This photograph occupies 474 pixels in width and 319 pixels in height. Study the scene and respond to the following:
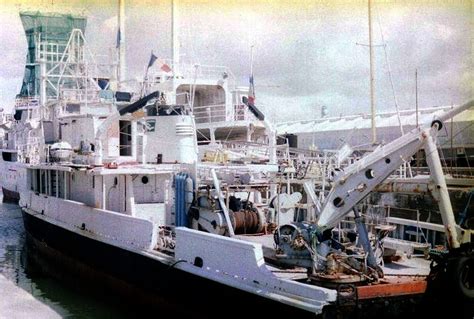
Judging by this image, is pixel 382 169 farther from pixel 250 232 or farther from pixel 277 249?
pixel 250 232

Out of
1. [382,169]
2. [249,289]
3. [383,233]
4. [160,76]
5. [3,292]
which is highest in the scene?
[160,76]

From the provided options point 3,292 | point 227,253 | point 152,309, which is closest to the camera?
point 227,253

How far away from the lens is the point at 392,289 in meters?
9.88

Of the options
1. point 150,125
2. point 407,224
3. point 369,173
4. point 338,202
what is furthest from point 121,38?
point 369,173

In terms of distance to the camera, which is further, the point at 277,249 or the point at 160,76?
the point at 160,76

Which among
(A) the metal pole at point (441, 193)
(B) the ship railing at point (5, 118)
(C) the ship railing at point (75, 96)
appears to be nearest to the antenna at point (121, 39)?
(C) the ship railing at point (75, 96)

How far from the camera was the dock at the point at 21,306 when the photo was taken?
14641mm

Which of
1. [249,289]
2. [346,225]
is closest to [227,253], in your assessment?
[249,289]

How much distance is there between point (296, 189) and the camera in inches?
943

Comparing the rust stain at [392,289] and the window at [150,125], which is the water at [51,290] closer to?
the window at [150,125]

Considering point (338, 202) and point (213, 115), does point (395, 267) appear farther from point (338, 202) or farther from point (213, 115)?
point (213, 115)

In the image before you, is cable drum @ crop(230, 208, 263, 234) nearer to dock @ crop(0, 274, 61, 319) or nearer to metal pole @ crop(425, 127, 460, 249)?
dock @ crop(0, 274, 61, 319)

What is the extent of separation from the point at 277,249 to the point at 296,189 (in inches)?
489

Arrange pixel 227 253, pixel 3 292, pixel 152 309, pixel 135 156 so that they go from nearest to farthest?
pixel 227 253, pixel 152 309, pixel 3 292, pixel 135 156
